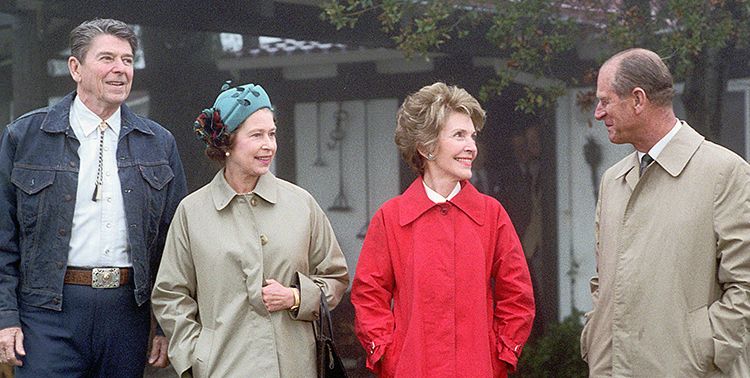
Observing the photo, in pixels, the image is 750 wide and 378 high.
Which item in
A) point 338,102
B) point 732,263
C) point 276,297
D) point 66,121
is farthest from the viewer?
point 338,102

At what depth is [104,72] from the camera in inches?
165

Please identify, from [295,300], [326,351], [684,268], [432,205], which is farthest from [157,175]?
[684,268]

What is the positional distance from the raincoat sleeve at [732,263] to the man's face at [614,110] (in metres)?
0.39

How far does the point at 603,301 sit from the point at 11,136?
236 cm

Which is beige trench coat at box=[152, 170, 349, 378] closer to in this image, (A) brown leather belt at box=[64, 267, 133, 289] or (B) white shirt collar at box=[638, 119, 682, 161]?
(A) brown leather belt at box=[64, 267, 133, 289]

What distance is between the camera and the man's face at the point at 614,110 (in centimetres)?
380

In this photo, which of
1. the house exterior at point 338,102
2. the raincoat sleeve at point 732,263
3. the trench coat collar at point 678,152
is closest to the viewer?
the raincoat sleeve at point 732,263

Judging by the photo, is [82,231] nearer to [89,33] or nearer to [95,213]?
[95,213]

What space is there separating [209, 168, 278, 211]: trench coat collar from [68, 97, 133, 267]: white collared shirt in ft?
1.31

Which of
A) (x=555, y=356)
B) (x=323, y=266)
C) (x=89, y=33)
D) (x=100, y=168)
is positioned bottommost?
(x=555, y=356)

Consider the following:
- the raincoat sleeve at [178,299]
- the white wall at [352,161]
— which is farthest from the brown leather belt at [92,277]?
the white wall at [352,161]

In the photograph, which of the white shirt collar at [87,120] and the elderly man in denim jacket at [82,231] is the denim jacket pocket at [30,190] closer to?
the elderly man in denim jacket at [82,231]

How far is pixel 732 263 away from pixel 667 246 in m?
0.22

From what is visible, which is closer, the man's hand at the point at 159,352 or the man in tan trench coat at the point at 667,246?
the man in tan trench coat at the point at 667,246
